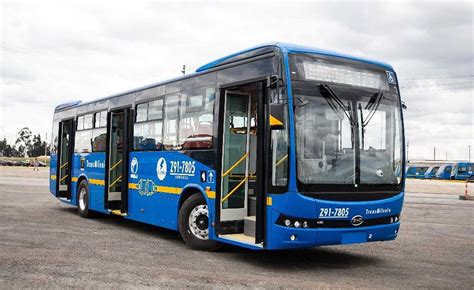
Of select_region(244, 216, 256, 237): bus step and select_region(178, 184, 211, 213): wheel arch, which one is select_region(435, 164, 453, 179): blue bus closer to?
select_region(178, 184, 211, 213): wheel arch

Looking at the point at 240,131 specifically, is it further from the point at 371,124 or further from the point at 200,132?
the point at 371,124

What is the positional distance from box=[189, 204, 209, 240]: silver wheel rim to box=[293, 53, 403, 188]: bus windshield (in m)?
2.54

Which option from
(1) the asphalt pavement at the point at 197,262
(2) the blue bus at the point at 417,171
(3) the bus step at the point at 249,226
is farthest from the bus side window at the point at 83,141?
(2) the blue bus at the point at 417,171

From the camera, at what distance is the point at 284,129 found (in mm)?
7738

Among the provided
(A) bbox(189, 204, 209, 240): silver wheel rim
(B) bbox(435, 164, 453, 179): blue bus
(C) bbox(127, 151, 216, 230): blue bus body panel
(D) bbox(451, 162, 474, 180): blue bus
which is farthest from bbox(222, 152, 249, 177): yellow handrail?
(B) bbox(435, 164, 453, 179): blue bus

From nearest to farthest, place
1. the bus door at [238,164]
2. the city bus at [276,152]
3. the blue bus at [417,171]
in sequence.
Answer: the city bus at [276,152], the bus door at [238,164], the blue bus at [417,171]

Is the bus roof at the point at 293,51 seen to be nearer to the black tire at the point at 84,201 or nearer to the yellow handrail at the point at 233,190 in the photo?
the yellow handrail at the point at 233,190

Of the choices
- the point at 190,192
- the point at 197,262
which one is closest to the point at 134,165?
the point at 190,192

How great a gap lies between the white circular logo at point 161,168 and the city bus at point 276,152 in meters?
0.02

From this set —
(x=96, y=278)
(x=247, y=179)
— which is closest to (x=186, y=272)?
(x=96, y=278)

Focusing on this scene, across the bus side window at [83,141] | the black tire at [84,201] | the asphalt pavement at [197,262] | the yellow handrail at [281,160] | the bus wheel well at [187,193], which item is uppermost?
the bus side window at [83,141]

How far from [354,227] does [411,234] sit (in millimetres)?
5268

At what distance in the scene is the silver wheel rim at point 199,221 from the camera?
9.62 meters

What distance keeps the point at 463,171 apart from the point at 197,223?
6407cm
